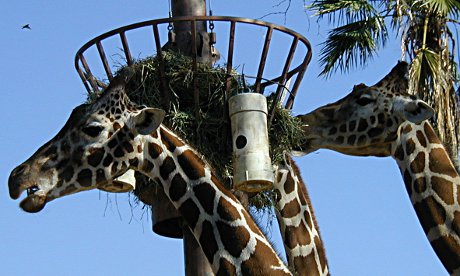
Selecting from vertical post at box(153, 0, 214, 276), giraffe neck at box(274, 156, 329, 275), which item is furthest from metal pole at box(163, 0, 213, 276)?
giraffe neck at box(274, 156, 329, 275)

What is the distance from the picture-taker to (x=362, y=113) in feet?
48.8

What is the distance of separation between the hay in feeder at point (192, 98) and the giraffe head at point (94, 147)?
0.41 metres

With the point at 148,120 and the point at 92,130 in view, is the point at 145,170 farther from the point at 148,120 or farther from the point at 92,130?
the point at 92,130

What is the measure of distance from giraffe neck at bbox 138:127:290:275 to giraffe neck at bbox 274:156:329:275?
185 centimetres

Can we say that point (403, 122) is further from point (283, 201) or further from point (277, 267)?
point (277, 267)

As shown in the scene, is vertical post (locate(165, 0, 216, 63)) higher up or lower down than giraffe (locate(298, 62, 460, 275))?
higher up

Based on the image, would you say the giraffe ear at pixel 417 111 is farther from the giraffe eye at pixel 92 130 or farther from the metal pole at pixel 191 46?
the giraffe eye at pixel 92 130

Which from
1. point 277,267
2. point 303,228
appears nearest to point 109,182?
point 277,267

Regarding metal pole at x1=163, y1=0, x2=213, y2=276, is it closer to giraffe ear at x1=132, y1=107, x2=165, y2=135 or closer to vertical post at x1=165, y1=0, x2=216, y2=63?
vertical post at x1=165, y1=0, x2=216, y2=63

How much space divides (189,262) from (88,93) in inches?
79.0

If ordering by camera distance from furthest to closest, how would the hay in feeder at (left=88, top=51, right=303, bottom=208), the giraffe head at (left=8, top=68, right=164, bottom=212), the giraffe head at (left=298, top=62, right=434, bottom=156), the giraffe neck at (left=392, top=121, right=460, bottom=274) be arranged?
the giraffe head at (left=298, top=62, right=434, bottom=156) → the giraffe neck at (left=392, top=121, right=460, bottom=274) → the hay in feeder at (left=88, top=51, right=303, bottom=208) → the giraffe head at (left=8, top=68, right=164, bottom=212)

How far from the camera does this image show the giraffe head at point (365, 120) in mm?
14727

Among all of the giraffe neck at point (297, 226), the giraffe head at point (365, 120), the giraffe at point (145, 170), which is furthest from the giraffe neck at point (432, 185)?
the giraffe at point (145, 170)

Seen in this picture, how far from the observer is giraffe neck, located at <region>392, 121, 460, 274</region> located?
46.0 ft
